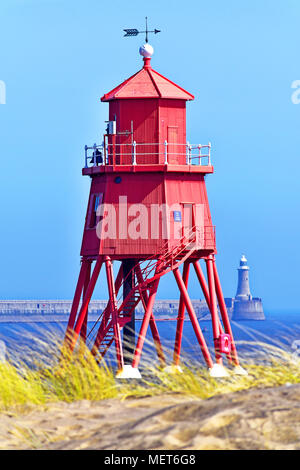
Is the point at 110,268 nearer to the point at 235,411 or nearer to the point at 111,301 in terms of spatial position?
the point at 111,301

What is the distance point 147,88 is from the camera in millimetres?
43812

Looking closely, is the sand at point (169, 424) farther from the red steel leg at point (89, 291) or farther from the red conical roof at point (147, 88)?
the red conical roof at point (147, 88)

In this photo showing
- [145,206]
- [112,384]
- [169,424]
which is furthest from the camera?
[145,206]

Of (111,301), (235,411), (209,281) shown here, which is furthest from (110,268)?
(235,411)

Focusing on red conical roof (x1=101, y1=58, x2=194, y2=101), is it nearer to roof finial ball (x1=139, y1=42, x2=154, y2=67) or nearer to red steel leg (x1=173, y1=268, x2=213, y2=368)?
roof finial ball (x1=139, y1=42, x2=154, y2=67)

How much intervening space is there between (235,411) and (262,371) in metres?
4.76

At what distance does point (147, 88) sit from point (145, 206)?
5029 mm

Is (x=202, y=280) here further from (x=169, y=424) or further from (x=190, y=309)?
(x=169, y=424)

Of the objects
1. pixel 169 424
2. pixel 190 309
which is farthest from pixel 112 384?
pixel 190 309

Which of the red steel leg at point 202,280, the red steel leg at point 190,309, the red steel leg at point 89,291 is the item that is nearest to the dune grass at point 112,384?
the red steel leg at point 190,309

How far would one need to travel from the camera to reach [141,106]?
43469 mm

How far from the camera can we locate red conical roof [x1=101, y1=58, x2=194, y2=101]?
1709 inches
